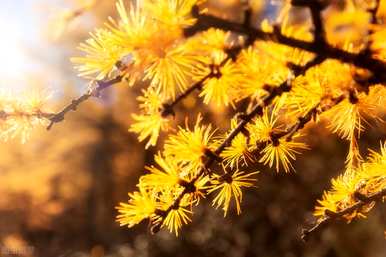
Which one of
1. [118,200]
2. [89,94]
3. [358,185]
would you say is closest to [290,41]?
[89,94]

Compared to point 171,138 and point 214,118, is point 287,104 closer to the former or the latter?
point 171,138

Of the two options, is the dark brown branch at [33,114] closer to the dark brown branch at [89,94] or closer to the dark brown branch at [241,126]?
the dark brown branch at [89,94]

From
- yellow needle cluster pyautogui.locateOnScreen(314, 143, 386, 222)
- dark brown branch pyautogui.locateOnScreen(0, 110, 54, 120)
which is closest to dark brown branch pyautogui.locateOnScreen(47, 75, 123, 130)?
dark brown branch pyautogui.locateOnScreen(0, 110, 54, 120)

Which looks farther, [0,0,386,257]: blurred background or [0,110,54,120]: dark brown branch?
[0,0,386,257]: blurred background

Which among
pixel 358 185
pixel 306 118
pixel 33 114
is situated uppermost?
pixel 33 114

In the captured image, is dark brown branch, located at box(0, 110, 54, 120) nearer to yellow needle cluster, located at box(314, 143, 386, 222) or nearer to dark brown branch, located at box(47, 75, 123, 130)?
dark brown branch, located at box(47, 75, 123, 130)

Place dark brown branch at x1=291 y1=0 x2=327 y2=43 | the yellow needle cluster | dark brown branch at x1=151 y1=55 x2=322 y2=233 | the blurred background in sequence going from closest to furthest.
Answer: dark brown branch at x1=291 y1=0 x2=327 y2=43, dark brown branch at x1=151 y1=55 x2=322 y2=233, the yellow needle cluster, the blurred background

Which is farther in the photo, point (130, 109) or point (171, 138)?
point (130, 109)

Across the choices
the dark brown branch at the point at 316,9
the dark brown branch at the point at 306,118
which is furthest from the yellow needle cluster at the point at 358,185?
the dark brown branch at the point at 316,9

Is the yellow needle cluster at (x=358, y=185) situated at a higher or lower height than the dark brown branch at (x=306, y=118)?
lower

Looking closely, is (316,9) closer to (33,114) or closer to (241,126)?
(241,126)

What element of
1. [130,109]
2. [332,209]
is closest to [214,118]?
[130,109]
